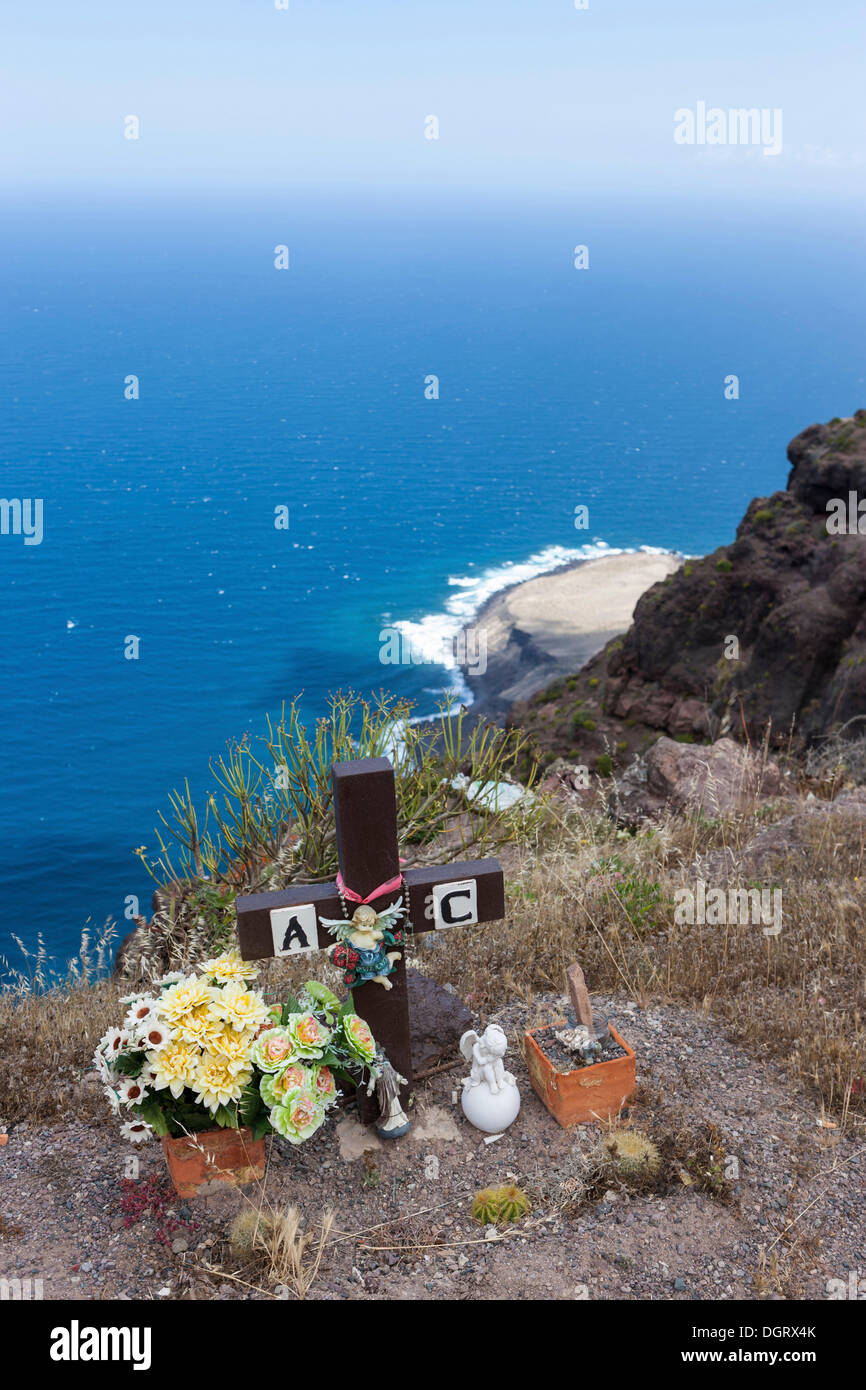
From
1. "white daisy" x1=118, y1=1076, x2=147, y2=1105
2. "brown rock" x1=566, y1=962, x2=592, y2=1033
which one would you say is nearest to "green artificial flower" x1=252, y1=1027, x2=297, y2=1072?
"white daisy" x1=118, y1=1076, x2=147, y2=1105

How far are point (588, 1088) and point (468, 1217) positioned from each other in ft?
2.56

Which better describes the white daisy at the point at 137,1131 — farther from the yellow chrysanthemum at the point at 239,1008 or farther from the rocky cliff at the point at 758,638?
the rocky cliff at the point at 758,638

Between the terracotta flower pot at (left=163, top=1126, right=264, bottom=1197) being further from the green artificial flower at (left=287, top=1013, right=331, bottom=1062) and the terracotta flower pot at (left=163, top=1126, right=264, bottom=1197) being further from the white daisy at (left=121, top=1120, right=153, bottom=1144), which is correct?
the green artificial flower at (left=287, top=1013, right=331, bottom=1062)

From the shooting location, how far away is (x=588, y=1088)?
4527 mm

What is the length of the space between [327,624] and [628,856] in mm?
48817

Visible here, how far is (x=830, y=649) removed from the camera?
18562mm

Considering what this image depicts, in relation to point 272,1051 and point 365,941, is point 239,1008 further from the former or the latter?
point 365,941

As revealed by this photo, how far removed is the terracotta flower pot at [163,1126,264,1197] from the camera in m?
4.13

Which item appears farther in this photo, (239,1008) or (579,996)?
(579,996)

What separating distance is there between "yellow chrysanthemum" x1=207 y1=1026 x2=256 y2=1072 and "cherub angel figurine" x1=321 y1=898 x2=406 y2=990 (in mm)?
519

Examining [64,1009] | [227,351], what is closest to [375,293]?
[227,351]

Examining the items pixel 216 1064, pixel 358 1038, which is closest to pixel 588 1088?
pixel 358 1038

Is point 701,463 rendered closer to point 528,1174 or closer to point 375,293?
point 528,1174

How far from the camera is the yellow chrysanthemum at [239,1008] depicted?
4016 mm
